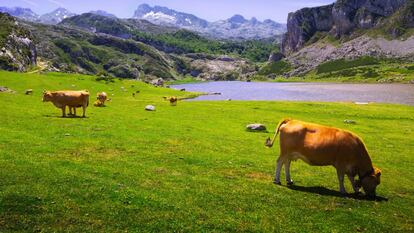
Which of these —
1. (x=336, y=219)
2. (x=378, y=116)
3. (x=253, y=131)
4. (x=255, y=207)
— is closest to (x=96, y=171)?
(x=255, y=207)

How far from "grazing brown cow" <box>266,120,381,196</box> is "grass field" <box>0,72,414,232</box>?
4.08 feet

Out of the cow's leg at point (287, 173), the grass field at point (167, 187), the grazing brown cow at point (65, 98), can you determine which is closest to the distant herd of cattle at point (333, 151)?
the cow's leg at point (287, 173)

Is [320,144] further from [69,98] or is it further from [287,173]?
[69,98]

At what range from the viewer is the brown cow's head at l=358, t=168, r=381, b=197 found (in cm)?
2031

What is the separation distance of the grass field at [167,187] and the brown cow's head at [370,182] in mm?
878

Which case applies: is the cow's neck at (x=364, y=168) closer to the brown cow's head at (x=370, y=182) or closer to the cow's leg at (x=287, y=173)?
the brown cow's head at (x=370, y=182)

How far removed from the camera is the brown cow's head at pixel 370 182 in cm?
2031

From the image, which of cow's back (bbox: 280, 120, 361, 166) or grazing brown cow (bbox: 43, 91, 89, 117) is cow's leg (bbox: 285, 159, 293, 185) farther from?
grazing brown cow (bbox: 43, 91, 89, 117)

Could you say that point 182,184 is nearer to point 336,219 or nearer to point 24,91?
point 336,219

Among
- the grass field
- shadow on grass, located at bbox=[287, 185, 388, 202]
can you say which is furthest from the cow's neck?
the grass field

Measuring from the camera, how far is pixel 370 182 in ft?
66.6

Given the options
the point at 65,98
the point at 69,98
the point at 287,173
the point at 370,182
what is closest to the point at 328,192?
the point at 370,182

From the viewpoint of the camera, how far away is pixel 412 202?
20.6 meters

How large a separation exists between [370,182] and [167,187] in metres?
10.5
